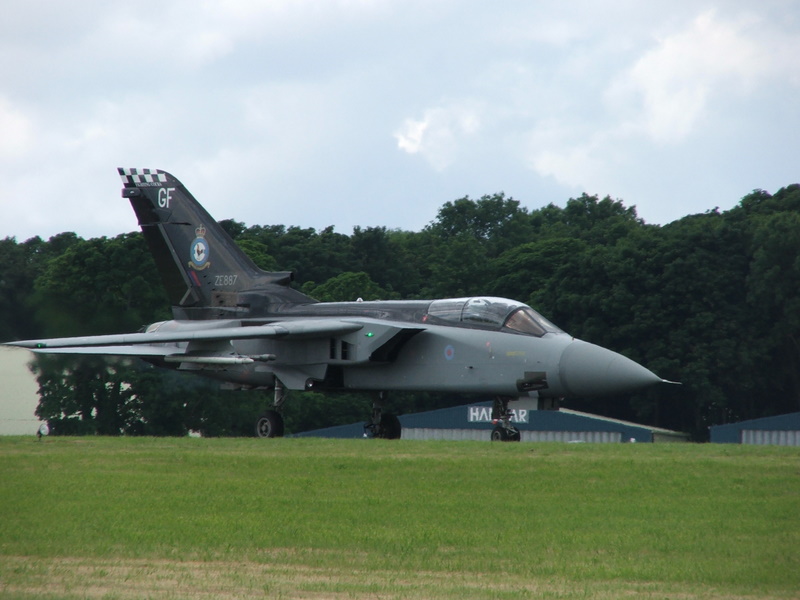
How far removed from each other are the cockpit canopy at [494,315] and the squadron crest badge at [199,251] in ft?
20.8

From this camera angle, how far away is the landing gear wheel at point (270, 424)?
80.3 feet

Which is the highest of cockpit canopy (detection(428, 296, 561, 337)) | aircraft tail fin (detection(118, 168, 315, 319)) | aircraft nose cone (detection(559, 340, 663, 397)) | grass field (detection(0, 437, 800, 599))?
aircraft tail fin (detection(118, 168, 315, 319))

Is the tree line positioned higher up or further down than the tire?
higher up

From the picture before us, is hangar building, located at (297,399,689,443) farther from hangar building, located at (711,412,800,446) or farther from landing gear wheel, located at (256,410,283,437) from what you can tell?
landing gear wheel, located at (256,410,283,437)

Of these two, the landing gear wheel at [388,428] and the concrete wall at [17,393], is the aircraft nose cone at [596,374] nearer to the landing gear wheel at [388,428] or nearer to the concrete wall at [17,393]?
the landing gear wheel at [388,428]

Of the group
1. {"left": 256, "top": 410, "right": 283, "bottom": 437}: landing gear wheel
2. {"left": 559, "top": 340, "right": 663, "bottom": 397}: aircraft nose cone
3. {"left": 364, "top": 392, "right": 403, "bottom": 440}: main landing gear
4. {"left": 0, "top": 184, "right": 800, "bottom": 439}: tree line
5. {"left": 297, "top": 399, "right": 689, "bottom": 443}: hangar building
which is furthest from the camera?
{"left": 297, "top": 399, "right": 689, "bottom": 443}: hangar building

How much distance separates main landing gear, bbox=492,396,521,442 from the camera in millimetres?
21953

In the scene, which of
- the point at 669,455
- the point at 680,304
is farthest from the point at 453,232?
the point at 669,455

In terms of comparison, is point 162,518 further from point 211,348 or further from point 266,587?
point 211,348

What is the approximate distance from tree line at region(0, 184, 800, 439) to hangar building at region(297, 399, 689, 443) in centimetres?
599

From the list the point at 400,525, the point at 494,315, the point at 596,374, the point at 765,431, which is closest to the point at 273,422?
the point at 494,315

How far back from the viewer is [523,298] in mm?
68688

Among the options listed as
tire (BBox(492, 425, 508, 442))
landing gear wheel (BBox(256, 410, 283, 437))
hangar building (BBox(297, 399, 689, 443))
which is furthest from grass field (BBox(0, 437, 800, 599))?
hangar building (BBox(297, 399, 689, 443))

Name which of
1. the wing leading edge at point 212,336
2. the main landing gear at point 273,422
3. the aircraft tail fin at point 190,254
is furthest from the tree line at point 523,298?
the main landing gear at point 273,422
